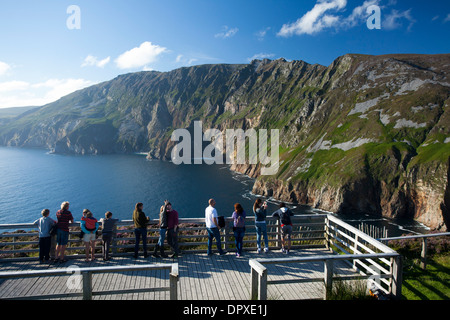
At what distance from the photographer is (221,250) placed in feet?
41.5

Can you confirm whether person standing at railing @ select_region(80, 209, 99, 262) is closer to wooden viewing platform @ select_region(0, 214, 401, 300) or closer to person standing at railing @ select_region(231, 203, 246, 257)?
wooden viewing platform @ select_region(0, 214, 401, 300)

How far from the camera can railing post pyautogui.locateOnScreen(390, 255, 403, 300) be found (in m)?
7.92

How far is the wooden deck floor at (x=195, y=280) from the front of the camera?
9008 millimetres

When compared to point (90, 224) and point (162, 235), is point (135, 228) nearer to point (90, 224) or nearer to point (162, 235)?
point (162, 235)

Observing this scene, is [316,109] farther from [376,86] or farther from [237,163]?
[237,163]

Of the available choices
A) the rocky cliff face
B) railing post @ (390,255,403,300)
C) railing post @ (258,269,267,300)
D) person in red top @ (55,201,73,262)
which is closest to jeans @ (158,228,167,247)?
person in red top @ (55,201,73,262)

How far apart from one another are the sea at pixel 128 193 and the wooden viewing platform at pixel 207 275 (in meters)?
55.1

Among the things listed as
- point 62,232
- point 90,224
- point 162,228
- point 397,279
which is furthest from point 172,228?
point 397,279

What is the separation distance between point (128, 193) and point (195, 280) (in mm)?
85932

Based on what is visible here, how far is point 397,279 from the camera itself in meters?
7.90

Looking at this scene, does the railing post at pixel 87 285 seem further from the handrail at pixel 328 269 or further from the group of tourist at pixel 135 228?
the group of tourist at pixel 135 228

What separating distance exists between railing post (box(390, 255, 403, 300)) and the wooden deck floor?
79.5 inches

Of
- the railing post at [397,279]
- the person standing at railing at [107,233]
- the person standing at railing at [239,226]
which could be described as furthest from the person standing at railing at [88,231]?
the railing post at [397,279]

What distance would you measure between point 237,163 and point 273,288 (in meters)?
128
